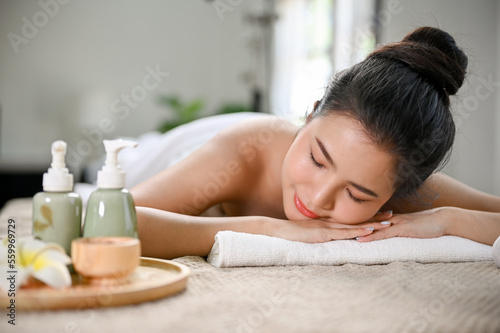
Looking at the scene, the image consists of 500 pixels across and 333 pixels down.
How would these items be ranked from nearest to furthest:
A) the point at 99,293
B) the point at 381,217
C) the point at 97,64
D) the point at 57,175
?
the point at 99,293, the point at 57,175, the point at 381,217, the point at 97,64

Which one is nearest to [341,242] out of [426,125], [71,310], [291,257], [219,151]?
[291,257]

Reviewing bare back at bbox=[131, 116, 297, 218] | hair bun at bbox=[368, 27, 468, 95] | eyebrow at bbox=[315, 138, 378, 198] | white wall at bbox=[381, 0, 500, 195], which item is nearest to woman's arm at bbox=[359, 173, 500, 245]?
eyebrow at bbox=[315, 138, 378, 198]

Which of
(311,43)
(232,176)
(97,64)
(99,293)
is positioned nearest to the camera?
(99,293)

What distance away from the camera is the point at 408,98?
4.12 feet

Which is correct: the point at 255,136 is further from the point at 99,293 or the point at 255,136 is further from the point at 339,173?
the point at 99,293

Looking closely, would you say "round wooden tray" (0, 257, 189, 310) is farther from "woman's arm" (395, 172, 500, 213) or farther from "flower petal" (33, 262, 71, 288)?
"woman's arm" (395, 172, 500, 213)

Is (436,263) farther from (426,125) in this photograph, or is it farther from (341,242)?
(426,125)

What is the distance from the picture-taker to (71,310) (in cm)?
68

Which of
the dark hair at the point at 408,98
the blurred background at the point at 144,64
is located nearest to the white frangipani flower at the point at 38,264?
the dark hair at the point at 408,98

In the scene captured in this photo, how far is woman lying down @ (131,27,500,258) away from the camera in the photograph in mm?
1213

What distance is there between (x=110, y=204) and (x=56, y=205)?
9 cm

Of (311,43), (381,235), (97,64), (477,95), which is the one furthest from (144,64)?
(381,235)

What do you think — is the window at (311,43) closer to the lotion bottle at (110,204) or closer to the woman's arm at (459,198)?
the woman's arm at (459,198)

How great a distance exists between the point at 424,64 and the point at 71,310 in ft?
3.47
